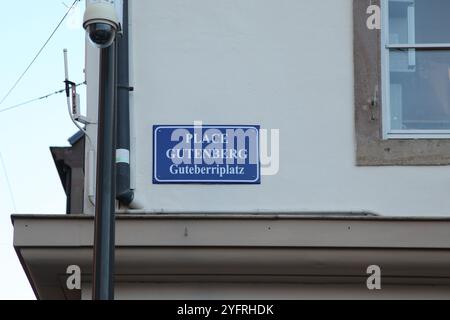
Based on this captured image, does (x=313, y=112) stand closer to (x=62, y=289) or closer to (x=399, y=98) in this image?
(x=399, y=98)

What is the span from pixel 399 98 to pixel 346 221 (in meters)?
1.45

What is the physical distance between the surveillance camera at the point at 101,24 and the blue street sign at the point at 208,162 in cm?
206

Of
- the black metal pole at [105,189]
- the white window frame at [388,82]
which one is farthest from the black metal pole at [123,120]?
the white window frame at [388,82]

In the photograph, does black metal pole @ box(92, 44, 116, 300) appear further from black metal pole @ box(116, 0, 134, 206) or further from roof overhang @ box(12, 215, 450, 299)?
black metal pole @ box(116, 0, 134, 206)

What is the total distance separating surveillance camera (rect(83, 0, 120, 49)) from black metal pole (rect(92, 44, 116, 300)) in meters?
0.20

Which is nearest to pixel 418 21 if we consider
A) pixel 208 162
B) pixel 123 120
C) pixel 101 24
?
pixel 208 162

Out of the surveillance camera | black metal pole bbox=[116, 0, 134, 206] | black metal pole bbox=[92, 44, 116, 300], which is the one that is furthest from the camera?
black metal pole bbox=[116, 0, 134, 206]

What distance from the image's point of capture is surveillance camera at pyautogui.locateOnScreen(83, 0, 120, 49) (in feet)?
20.8

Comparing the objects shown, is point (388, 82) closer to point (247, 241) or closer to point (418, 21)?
point (418, 21)

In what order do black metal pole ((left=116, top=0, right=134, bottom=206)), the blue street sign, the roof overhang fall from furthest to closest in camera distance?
the blue street sign, black metal pole ((left=116, top=0, right=134, bottom=206)), the roof overhang

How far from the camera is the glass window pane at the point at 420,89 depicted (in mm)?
8617

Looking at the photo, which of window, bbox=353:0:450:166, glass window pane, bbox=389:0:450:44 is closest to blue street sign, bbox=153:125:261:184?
window, bbox=353:0:450:166

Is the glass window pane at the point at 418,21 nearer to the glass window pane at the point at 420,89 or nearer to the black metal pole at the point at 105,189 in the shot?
the glass window pane at the point at 420,89

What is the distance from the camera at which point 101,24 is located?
6.34m
